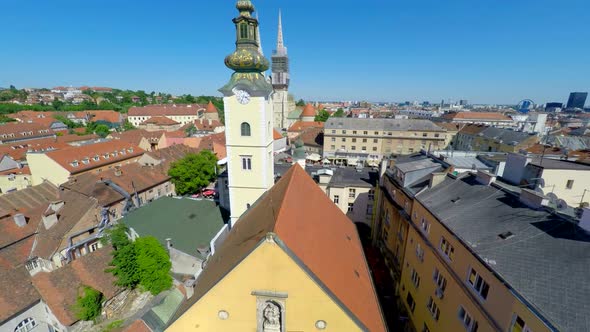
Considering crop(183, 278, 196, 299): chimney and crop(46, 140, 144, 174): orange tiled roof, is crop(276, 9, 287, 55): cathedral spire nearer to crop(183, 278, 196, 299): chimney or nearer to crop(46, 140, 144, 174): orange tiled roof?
crop(46, 140, 144, 174): orange tiled roof

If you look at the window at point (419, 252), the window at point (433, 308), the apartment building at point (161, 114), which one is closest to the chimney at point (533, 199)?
the window at point (419, 252)

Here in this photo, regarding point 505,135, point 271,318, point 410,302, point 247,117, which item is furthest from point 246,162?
point 505,135

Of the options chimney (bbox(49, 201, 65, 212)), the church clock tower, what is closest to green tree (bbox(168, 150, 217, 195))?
chimney (bbox(49, 201, 65, 212))

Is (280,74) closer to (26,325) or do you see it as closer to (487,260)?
(26,325)

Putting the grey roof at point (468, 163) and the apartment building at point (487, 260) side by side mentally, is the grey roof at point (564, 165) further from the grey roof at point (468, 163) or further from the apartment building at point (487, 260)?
the apartment building at point (487, 260)

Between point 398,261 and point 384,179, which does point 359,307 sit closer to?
point 398,261

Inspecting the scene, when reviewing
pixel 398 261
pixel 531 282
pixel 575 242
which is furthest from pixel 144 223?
pixel 575 242
